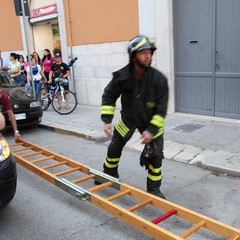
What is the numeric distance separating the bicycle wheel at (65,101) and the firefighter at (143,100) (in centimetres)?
597

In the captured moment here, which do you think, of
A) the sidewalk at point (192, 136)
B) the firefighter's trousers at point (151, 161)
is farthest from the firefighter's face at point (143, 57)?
the sidewalk at point (192, 136)

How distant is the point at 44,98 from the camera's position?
10.5 metres

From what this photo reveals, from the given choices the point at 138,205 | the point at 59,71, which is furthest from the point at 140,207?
the point at 59,71

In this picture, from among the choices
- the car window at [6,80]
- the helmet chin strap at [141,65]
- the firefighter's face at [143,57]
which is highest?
the firefighter's face at [143,57]

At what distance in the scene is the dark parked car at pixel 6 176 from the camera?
130 inches

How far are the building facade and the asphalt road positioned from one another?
9.63 feet

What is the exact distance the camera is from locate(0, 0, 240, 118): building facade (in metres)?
7.30

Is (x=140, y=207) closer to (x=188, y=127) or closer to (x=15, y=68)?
(x=188, y=127)

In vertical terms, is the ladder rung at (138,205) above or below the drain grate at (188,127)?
above

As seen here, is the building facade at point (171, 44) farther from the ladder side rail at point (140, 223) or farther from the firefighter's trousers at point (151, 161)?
the ladder side rail at point (140, 223)

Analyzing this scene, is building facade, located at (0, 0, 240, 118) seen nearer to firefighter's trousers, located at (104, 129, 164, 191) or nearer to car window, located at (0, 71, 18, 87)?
car window, located at (0, 71, 18, 87)

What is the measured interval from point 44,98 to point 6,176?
739 cm

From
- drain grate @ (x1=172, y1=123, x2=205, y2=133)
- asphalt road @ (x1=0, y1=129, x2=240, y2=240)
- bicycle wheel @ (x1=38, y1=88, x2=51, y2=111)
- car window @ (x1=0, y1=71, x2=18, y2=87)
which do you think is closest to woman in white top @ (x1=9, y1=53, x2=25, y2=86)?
bicycle wheel @ (x1=38, y1=88, x2=51, y2=111)

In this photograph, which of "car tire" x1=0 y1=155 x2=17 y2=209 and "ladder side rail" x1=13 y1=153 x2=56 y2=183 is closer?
"car tire" x1=0 y1=155 x2=17 y2=209
